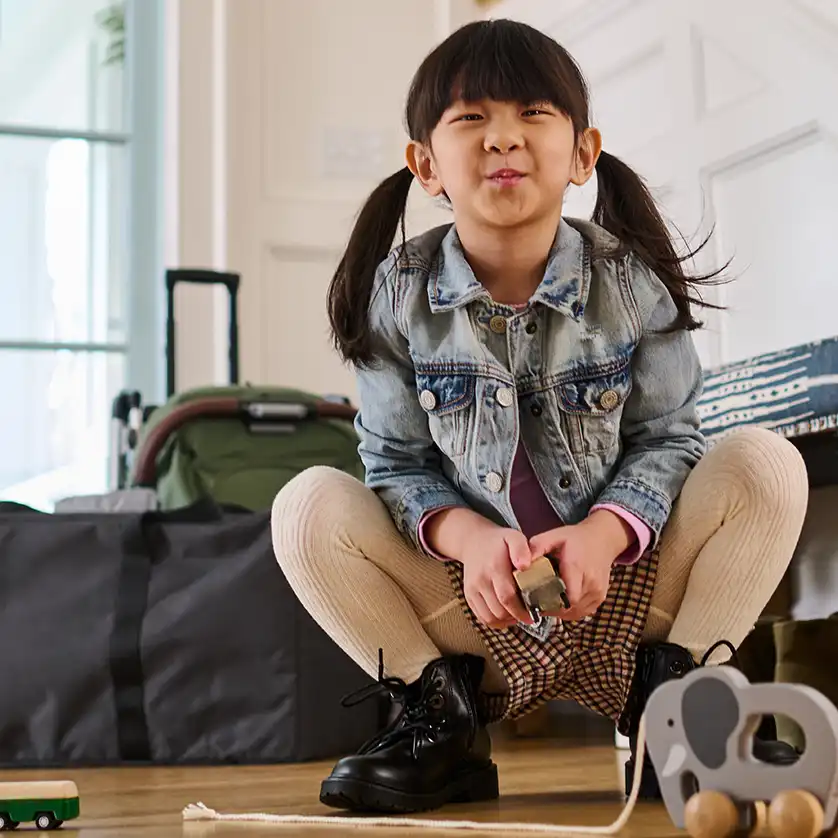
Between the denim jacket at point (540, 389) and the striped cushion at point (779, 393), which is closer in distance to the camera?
the denim jacket at point (540, 389)

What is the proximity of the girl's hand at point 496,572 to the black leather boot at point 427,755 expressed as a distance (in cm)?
11

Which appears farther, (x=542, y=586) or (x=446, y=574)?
(x=446, y=574)

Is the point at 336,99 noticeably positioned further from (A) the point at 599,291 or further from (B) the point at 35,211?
(A) the point at 599,291

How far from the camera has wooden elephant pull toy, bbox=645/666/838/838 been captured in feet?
2.17

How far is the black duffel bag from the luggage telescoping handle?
0.94 m

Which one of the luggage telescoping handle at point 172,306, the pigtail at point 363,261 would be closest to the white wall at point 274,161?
the luggage telescoping handle at point 172,306

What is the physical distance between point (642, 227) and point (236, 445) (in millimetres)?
1093

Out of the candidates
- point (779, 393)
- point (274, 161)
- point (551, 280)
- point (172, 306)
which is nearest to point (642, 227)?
point (551, 280)

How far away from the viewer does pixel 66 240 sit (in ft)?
9.51

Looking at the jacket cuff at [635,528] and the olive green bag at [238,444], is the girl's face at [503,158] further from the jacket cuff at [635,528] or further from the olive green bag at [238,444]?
the olive green bag at [238,444]

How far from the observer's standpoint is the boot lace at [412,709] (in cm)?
101

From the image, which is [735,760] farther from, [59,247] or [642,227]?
[59,247]

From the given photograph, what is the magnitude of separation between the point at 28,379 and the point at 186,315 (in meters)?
0.39

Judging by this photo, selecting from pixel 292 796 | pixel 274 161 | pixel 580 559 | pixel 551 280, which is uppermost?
pixel 274 161
